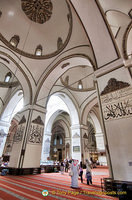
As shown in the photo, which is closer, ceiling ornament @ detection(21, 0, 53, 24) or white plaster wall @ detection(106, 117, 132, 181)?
white plaster wall @ detection(106, 117, 132, 181)

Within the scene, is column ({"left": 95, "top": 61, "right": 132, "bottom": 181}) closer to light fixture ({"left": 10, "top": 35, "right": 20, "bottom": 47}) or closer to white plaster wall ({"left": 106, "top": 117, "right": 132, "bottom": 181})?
white plaster wall ({"left": 106, "top": 117, "right": 132, "bottom": 181})

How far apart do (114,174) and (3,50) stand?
25.3 feet

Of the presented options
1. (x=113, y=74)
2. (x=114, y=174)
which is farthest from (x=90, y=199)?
(x=113, y=74)

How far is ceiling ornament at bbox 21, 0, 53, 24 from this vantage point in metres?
6.43

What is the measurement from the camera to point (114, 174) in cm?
295

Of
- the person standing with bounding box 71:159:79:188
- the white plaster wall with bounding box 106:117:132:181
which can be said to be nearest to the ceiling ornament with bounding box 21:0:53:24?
the white plaster wall with bounding box 106:117:132:181

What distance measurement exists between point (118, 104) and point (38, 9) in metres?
7.23

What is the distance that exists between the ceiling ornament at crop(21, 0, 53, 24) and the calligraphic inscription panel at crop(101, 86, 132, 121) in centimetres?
644

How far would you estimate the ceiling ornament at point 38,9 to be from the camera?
253 inches

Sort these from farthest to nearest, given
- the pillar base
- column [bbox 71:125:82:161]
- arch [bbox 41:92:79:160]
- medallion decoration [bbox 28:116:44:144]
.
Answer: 1. arch [bbox 41:92:79:160]
2. column [bbox 71:125:82:161]
3. medallion decoration [bbox 28:116:44:144]
4. the pillar base

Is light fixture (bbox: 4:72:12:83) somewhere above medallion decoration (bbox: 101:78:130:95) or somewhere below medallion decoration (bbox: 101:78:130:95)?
above

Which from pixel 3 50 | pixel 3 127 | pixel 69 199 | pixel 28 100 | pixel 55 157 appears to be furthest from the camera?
pixel 55 157

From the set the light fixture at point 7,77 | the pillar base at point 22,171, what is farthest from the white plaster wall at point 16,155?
the light fixture at point 7,77

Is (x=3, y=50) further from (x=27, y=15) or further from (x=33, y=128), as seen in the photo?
(x=33, y=128)
